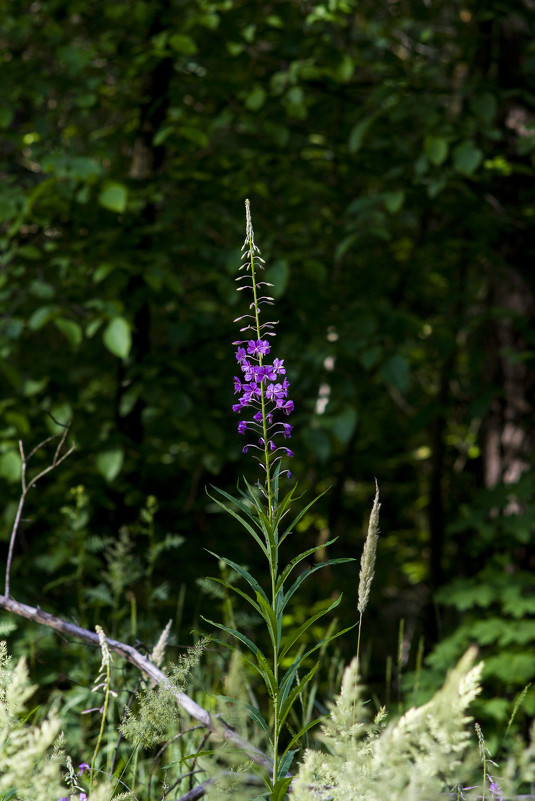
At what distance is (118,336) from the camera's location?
261cm

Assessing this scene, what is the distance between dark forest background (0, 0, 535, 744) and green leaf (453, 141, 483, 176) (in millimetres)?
18

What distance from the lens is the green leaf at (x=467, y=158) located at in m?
2.76

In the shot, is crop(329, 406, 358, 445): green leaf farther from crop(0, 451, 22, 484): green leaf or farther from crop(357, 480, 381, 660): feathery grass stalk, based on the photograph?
crop(357, 480, 381, 660): feathery grass stalk

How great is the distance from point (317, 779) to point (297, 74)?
8.51ft

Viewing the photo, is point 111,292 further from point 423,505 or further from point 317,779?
point 423,505

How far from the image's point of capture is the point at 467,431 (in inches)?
207

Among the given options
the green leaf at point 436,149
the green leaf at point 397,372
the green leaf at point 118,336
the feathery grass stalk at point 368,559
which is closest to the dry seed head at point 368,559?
the feathery grass stalk at point 368,559

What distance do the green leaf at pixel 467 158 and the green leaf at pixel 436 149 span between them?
0.18 feet

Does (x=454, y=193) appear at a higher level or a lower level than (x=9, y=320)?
higher

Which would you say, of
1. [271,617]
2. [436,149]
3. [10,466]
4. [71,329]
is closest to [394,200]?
[436,149]

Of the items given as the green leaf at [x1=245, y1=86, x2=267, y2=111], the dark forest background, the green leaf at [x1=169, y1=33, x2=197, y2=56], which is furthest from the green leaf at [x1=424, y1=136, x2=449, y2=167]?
the green leaf at [x1=169, y1=33, x2=197, y2=56]

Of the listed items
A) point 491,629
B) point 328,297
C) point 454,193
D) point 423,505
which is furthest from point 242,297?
point 423,505

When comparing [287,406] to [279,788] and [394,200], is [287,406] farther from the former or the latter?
[394,200]

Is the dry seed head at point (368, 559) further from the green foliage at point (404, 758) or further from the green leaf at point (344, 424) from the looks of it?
the green leaf at point (344, 424)
